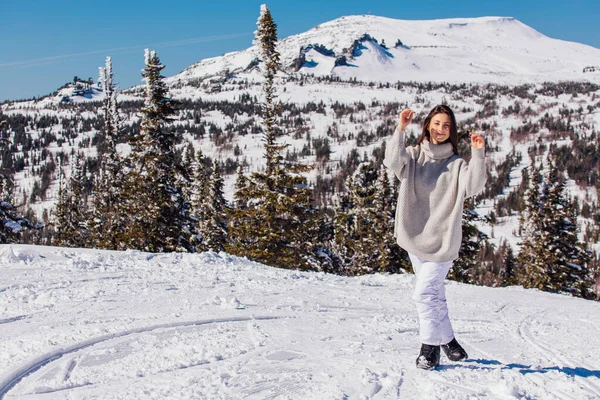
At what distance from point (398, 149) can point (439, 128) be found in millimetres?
454

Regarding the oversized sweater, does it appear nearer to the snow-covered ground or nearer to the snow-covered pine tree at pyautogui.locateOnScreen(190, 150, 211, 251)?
the snow-covered ground

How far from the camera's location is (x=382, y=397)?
3186 millimetres

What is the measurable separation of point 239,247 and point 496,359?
731 inches

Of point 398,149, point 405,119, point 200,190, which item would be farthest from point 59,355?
point 200,190

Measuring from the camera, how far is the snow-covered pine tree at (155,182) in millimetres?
22438

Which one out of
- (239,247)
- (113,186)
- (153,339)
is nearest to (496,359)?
(153,339)

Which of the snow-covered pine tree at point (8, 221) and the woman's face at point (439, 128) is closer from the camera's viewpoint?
the woman's face at point (439, 128)

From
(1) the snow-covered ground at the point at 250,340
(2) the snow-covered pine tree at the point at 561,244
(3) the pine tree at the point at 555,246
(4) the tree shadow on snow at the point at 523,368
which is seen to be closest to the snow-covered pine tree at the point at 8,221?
(1) the snow-covered ground at the point at 250,340

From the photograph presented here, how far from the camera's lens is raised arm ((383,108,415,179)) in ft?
12.6

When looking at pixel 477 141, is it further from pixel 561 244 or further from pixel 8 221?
pixel 561 244

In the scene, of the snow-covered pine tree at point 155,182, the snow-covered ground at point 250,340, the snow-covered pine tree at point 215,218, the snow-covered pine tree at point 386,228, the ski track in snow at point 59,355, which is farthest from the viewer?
the snow-covered pine tree at point 215,218

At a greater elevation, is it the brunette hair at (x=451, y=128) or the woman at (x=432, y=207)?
the brunette hair at (x=451, y=128)

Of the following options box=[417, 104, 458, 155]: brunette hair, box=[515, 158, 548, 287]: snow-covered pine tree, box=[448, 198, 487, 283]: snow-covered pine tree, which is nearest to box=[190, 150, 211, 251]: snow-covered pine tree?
box=[448, 198, 487, 283]: snow-covered pine tree

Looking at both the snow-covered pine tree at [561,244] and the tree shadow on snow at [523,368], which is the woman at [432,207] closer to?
the tree shadow on snow at [523,368]
